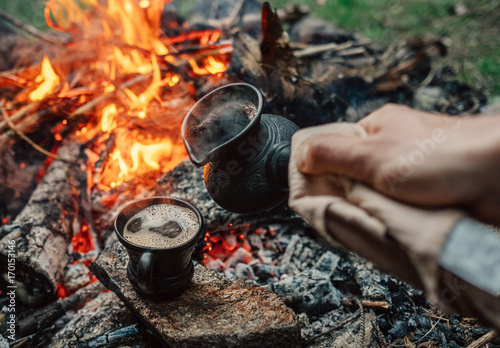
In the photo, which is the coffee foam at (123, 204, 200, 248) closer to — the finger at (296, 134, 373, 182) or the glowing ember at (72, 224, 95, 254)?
the finger at (296, 134, 373, 182)

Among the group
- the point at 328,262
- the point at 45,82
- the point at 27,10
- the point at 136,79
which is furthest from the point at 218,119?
the point at 27,10

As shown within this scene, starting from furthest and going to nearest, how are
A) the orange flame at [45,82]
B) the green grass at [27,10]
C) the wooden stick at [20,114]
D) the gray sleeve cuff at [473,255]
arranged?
the green grass at [27,10] < the orange flame at [45,82] < the wooden stick at [20,114] < the gray sleeve cuff at [473,255]

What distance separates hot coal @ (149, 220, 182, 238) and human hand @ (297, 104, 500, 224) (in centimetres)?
98

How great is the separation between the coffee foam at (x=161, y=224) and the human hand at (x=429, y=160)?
37.3 inches

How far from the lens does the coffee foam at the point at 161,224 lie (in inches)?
69.0

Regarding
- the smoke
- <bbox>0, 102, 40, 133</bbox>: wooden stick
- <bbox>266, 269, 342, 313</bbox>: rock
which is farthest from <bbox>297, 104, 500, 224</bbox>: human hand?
<bbox>0, 102, 40, 133</bbox>: wooden stick

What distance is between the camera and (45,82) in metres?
3.50

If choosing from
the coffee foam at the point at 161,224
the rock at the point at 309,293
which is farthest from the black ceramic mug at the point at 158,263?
the rock at the point at 309,293

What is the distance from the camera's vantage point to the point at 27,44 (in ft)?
14.7

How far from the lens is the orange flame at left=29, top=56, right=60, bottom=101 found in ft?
11.1

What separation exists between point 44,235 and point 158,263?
1.22m

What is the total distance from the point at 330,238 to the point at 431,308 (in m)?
1.35

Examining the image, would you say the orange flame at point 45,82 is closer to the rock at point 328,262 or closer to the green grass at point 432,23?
the rock at point 328,262

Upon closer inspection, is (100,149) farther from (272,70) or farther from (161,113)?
(272,70)
